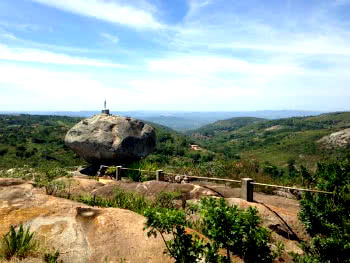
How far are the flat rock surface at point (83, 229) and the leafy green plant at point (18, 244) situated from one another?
0.28m

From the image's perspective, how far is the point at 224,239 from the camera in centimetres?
693

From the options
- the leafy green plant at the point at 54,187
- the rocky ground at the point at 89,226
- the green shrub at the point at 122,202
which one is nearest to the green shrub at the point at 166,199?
the green shrub at the point at 122,202

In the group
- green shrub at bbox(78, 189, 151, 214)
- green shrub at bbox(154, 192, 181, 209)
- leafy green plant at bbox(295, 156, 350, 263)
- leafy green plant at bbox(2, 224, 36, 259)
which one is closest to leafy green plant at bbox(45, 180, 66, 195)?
green shrub at bbox(78, 189, 151, 214)

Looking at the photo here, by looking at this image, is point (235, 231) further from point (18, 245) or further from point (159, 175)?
point (159, 175)

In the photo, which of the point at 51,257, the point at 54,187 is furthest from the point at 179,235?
the point at 54,187

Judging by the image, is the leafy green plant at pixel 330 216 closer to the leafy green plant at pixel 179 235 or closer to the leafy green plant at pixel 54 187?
the leafy green plant at pixel 179 235

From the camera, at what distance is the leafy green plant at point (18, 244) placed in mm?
7789

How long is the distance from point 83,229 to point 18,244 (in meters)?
1.64

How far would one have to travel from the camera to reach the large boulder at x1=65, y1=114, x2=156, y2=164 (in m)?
21.5

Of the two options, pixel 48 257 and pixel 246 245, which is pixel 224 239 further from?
pixel 48 257

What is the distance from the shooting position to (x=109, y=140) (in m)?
21.5

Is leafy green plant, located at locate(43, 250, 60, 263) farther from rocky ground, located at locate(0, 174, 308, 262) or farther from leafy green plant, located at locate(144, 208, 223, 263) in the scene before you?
leafy green plant, located at locate(144, 208, 223, 263)

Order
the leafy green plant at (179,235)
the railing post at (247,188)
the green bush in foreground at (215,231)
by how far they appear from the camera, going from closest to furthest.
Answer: the leafy green plant at (179,235), the green bush in foreground at (215,231), the railing post at (247,188)

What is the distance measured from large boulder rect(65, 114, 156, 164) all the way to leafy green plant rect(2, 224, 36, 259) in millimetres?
13151
